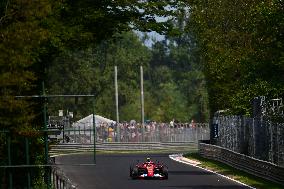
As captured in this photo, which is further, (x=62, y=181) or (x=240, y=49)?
(x=240, y=49)

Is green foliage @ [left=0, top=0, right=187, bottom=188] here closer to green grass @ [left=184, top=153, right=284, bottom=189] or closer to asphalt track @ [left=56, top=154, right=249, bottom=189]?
asphalt track @ [left=56, top=154, right=249, bottom=189]

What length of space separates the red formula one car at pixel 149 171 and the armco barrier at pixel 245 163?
3572 mm

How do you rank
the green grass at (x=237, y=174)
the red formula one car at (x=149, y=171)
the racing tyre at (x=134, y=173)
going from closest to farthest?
the green grass at (x=237, y=174), the red formula one car at (x=149, y=171), the racing tyre at (x=134, y=173)

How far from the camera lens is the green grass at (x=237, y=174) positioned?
119 feet

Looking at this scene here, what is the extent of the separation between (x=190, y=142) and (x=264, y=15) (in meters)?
31.1

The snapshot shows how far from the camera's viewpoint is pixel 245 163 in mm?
45094

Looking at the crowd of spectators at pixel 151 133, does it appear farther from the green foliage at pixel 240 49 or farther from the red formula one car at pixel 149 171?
the red formula one car at pixel 149 171

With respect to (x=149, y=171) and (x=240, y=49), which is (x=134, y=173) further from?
(x=240, y=49)

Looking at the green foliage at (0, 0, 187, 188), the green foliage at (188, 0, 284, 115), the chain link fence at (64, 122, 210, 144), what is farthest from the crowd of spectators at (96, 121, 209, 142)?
the green foliage at (0, 0, 187, 188)

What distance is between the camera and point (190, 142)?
8369 centimetres

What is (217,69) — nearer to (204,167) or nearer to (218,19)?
(218,19)

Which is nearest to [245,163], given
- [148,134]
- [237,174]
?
[237,174]

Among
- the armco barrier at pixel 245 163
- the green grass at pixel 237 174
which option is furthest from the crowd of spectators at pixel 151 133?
the green grass at pixel 237 174

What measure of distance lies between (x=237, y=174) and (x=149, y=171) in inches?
155
